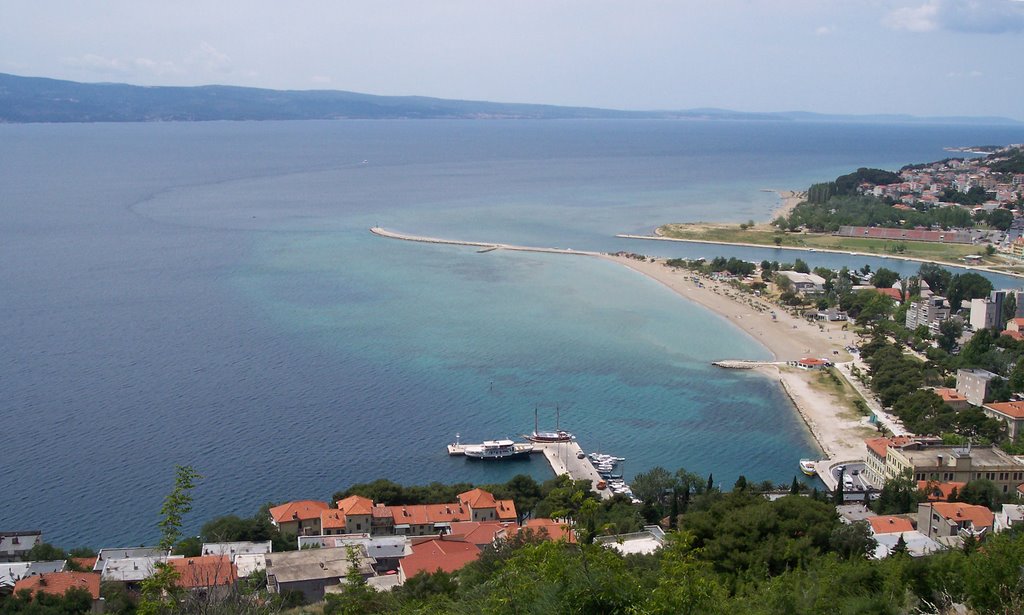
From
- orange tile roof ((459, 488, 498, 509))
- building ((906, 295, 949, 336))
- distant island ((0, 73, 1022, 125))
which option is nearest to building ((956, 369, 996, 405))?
building ((906, 295, 949, 336))

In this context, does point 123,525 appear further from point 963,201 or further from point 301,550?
point 963,201

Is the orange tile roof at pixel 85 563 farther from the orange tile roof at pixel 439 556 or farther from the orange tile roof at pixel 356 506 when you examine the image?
the orange tile roof at pixel 439 556

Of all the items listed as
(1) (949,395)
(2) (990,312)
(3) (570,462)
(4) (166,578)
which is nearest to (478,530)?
(3) (570,462)

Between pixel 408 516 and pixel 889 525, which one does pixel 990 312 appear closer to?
pixel 889 525

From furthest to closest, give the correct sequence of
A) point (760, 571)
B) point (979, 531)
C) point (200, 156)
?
point (200, 156), point (979, 531), point (760, 571)

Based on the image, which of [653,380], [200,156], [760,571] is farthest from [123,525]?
[200,156]

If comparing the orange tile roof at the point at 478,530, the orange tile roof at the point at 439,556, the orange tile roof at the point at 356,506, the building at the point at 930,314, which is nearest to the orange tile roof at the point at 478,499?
the orange tile roof at the point at 478,530

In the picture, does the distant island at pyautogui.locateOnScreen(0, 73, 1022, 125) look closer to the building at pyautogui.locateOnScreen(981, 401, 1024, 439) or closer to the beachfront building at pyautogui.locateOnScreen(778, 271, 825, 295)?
the beachfront building at pyautogui.locateOnScreen(778, 271, 825, 295)
